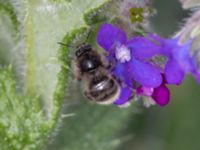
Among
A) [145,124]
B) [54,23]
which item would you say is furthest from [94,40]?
[145,124]

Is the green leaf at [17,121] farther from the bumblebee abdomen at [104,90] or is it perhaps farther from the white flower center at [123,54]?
the white flower center at [123,54]

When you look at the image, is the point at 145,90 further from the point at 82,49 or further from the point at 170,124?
the point at 170,124

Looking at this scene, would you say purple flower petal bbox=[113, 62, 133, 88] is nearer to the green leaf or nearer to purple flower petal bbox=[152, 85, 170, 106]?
purple flower petal bbox=[152, 85, 170, 106]

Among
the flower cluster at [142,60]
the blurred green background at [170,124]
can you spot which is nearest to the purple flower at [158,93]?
the flower cluster at [142,60]

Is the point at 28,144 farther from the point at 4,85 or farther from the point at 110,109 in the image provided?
the point at 110,109

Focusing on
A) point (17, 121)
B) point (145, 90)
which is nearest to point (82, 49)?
point (145, 90)

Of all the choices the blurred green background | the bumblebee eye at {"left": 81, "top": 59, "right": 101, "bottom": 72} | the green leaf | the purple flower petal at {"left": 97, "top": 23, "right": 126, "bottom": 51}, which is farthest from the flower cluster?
the blurred green background

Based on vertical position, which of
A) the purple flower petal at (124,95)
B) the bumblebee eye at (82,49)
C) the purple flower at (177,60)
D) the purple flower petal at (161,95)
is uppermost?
the bumblebee eye at (82,49)
